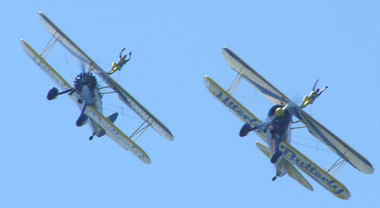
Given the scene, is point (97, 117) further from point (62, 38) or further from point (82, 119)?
point (62, 38)

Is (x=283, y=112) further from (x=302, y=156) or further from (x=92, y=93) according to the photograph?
(x=92, y=93)

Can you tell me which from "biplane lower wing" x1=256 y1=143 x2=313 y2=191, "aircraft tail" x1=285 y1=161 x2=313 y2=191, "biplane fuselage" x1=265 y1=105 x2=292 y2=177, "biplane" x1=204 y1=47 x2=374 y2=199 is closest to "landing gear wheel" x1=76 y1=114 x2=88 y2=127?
"biplane" x1=204 y1=47 x2=374 y2=199

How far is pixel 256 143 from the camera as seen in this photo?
2697 inches

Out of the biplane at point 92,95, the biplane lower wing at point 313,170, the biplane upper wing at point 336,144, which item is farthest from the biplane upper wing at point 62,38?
the biplane upper wing at point 336,144

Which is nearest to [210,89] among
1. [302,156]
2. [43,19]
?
[302,156]

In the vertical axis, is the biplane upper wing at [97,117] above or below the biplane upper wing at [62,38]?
below

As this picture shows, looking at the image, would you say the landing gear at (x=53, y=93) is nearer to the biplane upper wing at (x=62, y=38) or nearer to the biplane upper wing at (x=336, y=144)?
the biplane upper wing at (x=62, y=38)

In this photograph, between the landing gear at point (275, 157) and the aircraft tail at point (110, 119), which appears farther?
the aircraft tail at point (110, 119)

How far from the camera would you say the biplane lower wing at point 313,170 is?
6519cm

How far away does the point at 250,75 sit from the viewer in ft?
220

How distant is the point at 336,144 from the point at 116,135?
11.3 meters

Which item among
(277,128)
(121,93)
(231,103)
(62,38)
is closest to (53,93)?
(121,93)

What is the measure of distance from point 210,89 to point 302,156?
5644mm

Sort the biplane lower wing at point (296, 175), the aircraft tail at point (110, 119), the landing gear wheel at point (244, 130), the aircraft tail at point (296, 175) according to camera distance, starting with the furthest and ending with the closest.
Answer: the aircraft tail at point (110, 119) → the aircraft tail at point (296, 175) → the biplane lower wing at point (296, 175) → the landing gear wheel at point (244, 130)
